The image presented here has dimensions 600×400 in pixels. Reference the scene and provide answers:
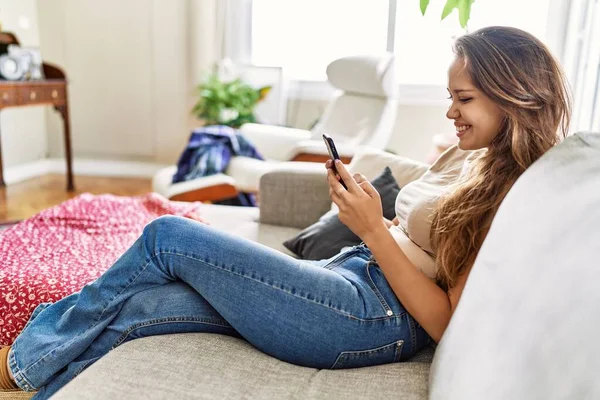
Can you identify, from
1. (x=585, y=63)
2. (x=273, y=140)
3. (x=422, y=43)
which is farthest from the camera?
(x=422, y=43)

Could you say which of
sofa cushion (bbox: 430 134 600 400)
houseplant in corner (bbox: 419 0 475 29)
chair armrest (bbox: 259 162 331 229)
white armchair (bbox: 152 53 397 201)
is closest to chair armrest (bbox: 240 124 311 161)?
white armchair (bbox: 152 53 397 201)

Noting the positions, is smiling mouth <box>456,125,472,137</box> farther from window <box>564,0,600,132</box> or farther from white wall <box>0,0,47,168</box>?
white wall <box>0,0,47,168</box>

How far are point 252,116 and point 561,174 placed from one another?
3497 millimetres

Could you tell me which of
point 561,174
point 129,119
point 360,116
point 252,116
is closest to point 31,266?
point 561,174

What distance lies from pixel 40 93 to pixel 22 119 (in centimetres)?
77

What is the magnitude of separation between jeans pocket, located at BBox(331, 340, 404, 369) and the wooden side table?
11.0 feet

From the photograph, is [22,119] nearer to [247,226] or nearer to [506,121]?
[247,226]

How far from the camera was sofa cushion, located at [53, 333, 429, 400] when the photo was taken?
1.01 m

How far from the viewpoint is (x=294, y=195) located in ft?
7.42

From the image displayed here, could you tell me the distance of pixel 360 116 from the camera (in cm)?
369

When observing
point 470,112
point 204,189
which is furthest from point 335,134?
point 470,112

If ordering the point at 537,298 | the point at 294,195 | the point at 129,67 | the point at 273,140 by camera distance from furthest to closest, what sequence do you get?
1. the point at 129,67
2. the point at 273,140
3. the point at 294,195
4. the point at 537,298

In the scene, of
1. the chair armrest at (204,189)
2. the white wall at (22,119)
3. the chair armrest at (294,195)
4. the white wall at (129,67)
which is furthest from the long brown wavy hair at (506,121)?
the white wall at (22,119)

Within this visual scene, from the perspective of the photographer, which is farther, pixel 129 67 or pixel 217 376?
pixel 129 67
